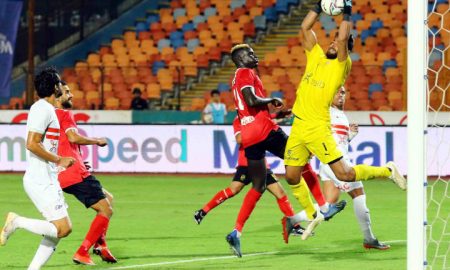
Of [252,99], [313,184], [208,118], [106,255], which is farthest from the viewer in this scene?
[208,118]

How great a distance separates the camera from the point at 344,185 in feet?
41.1

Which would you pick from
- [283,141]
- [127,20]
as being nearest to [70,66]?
[127,20]

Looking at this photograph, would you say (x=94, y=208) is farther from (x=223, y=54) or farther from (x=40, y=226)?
(x=223, y=54)

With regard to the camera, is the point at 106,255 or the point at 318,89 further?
the point at 318,89

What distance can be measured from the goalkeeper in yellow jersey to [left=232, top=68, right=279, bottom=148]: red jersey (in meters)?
0.72

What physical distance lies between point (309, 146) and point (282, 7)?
2092cm

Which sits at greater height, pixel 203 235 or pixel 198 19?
pixel 198 19

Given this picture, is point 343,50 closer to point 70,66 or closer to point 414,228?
point 414,228

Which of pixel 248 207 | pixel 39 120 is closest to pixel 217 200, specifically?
pixel 248 207

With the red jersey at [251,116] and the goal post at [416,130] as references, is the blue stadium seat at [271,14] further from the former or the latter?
the goal post at [416,130]

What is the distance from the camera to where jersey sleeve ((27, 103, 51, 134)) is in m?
9.87

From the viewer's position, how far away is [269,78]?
93.7ft

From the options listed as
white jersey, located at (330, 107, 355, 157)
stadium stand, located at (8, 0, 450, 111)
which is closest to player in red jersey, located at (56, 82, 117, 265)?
white jersey, located at (330, 107, 355, 157)

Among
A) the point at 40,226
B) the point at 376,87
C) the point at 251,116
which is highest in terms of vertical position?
the point at 251,116
